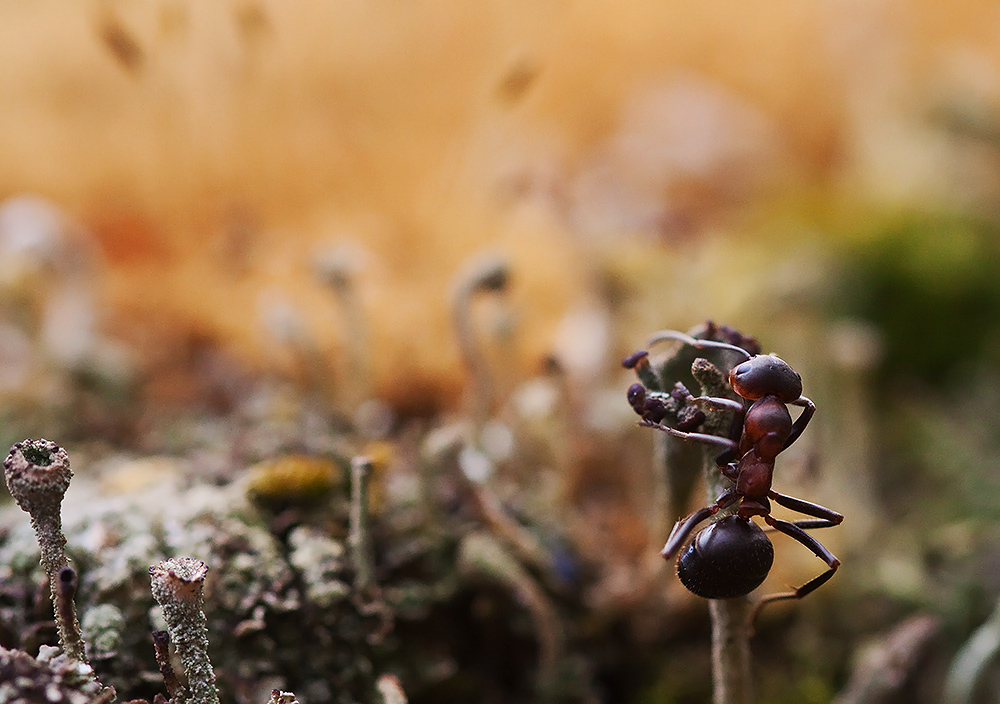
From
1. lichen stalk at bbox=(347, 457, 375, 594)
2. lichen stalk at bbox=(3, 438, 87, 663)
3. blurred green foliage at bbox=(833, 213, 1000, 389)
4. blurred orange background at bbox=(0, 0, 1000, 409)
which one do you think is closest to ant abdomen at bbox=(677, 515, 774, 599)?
lichen stalk at bbox=(347, 457, 375, 594)

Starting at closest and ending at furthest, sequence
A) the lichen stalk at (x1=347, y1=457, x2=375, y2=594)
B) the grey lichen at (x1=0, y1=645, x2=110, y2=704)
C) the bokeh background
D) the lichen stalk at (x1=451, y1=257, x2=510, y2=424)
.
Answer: the grey lichen at (x1=0, y1=645, x2=110, y2=704) < the lichen stalk at (x1=347, y1=457, x2=375, y2=594) < the lichen stalk at (x1=451, y1=257, x2=510, y2=424) < the bokeh background

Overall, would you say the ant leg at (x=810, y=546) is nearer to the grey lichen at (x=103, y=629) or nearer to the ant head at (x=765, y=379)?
the ant head at (x=765, y=379)

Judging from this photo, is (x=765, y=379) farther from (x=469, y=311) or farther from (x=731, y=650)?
(x=469, y=311)

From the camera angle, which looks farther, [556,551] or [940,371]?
[940,371]

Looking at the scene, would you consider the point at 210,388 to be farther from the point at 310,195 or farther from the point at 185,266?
the point at 310,195

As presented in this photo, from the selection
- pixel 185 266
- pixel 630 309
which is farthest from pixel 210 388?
pixel 630 309

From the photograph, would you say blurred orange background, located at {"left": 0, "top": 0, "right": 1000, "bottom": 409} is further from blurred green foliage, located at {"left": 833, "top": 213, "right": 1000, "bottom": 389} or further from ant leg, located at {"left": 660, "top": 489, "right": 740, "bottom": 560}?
ant leg, located at {"left": 660, "top": 489, "right": 740, "bottom": 560}
